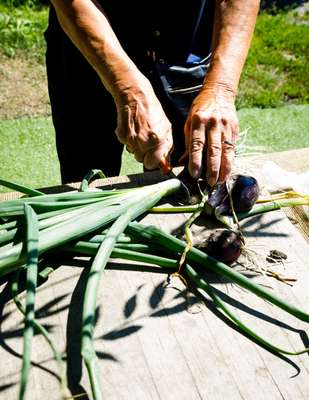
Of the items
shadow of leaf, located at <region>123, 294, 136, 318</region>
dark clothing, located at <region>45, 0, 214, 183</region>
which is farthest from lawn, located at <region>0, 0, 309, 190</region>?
shadow of leaf, located at <region>123, 294, 136, 318</region>

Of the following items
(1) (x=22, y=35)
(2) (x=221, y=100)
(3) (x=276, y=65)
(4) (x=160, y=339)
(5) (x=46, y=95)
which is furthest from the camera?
(3) (x=276, y=65)

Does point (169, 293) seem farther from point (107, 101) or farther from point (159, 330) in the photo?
point (107, 101)

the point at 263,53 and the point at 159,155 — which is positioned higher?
the point at 159,155

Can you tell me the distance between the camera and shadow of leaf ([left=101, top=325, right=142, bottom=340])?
54.5 inches

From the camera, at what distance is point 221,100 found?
1.92 m

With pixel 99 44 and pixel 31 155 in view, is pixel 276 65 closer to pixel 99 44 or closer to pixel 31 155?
pixel 31 155

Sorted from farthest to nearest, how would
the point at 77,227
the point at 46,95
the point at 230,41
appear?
the point at 46,95
the point at 230,41
the point at 77,227

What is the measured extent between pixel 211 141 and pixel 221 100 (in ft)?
0.74

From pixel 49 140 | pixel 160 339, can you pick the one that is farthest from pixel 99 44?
pixel 49 140

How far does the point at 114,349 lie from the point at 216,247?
0.46m

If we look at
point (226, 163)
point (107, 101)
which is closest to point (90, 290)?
point (226, 163)

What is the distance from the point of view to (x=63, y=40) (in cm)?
237

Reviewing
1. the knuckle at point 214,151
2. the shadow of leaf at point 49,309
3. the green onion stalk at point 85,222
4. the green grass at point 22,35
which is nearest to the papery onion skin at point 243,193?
the knuckle at point 214,151

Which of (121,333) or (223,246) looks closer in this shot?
(121,333)
